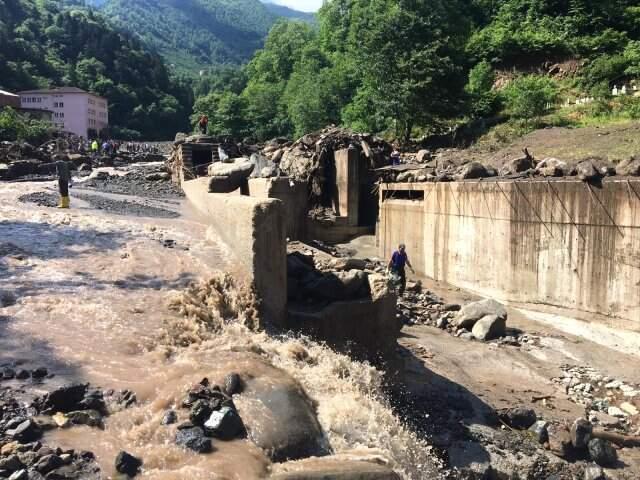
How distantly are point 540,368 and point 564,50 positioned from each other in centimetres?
3126

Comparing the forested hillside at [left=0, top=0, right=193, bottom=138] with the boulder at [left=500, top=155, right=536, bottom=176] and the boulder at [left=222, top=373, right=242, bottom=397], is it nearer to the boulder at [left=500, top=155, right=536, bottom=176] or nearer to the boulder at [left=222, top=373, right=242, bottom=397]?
the boulder at [left=500, top=155, right=536, bottom=176]

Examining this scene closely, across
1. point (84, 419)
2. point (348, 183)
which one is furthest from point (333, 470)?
point (348, 183)

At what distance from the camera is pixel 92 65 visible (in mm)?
91625

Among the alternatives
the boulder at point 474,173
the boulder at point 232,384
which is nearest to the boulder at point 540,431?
the boulder at point 232,384

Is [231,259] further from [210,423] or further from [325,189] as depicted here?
[325,189]

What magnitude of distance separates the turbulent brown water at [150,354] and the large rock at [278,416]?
0.13 metres

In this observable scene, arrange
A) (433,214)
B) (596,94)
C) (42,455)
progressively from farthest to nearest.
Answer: (596,94) → (433,214) → (42,455)

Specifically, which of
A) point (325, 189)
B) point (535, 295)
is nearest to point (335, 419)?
point (535, 295)

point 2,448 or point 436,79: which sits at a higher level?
point 436,79

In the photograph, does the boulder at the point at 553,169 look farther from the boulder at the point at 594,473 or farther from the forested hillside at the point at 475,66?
the forested hillside at the point at 475,66

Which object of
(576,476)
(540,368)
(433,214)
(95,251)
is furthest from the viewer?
(433,214)

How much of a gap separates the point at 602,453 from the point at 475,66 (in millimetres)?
33589

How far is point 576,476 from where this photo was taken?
734cm

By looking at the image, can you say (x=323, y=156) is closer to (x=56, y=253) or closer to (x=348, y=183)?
(x=348, y=183)
